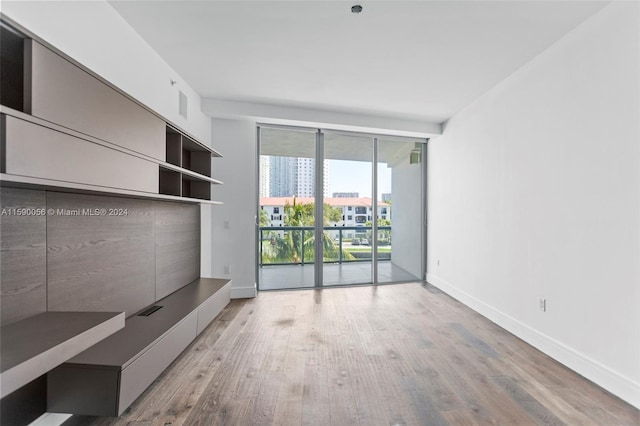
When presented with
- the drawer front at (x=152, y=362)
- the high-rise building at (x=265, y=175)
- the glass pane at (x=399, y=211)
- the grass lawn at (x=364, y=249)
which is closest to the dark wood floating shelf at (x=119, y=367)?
the drawer front at (x=152, y=362)

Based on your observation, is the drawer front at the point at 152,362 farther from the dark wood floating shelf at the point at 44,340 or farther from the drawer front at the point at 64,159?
the drawer front at the point at 64,159

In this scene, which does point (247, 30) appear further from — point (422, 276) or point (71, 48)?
point (422, 276)

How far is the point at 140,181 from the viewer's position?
192cm

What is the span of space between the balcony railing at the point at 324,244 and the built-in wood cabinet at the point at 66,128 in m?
2.48

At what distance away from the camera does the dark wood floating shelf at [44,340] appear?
0.96 metres

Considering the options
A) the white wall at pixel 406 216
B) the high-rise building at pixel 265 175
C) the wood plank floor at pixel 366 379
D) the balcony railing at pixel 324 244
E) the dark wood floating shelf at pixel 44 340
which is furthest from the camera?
the white wall at pixel 406 216

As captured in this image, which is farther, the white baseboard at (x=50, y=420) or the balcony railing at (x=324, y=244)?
the balcony railing at (x=324, y=244)

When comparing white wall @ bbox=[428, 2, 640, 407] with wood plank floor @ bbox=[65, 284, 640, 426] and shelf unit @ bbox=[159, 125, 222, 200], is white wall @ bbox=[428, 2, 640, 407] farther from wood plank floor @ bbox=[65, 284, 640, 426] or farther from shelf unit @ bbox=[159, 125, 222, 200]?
shelf unit @ bbox=[159, 125, 222, 200]

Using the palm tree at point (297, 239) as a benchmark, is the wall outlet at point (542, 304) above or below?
below

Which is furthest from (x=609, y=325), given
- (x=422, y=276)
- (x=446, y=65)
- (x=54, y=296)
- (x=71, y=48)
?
(x=71, y=48)

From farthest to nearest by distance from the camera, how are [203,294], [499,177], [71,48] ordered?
[499,177]
[203,294]
[71,48]

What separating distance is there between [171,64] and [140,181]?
1611 millimetres

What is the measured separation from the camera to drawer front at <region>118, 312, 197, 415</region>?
1440mm

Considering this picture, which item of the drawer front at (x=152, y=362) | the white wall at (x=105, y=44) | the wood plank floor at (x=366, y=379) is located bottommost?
the wood plank floor at (x=366, y=379)
